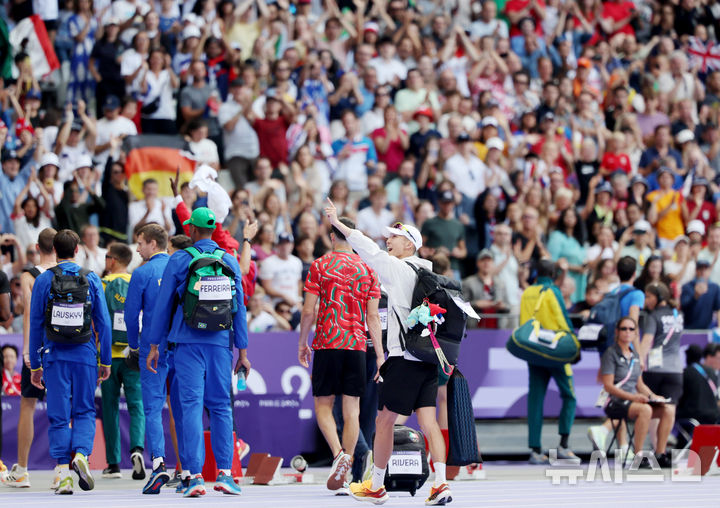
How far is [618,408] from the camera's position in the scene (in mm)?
14562

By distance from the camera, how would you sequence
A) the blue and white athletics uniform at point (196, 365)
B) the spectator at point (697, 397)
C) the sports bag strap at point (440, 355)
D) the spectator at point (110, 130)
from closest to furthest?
the sports bag strap at point (440, 355) < the blue and white athletics uniform at point (196, 365) < the spectator at point (697, 397) < the spectator at point (110, 130)

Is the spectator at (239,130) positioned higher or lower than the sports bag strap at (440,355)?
higher

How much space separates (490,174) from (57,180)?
642 centimetres

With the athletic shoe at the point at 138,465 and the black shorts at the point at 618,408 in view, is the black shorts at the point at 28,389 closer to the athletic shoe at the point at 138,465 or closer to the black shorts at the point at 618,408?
the athletic shoe at the point at 138,465

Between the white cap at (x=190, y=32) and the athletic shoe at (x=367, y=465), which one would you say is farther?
the white cap at (x=190, y=32)

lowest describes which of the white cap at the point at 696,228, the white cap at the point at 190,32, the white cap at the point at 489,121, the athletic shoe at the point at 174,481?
the athletic shoe at the point at 174,481

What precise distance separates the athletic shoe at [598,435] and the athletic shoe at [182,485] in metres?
5.87

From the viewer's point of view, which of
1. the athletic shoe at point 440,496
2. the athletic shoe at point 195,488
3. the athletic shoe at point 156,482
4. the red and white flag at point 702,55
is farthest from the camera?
the red and white flag at point 702,55

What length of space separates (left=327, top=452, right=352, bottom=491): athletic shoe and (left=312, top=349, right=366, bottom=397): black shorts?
0.62 m

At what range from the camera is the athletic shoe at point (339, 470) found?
1070 cm

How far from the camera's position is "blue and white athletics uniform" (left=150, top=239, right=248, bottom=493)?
33.0 ft

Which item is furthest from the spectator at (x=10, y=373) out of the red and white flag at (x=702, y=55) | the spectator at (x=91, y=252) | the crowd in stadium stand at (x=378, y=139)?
the red and white flag at (x=702, y=55)

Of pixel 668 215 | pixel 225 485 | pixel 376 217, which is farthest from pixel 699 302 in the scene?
pixel 225 485

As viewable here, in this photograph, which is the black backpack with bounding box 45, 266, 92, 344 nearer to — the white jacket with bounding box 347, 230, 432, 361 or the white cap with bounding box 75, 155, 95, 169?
the white jacket with bounding box 347, 230, 432, 361
